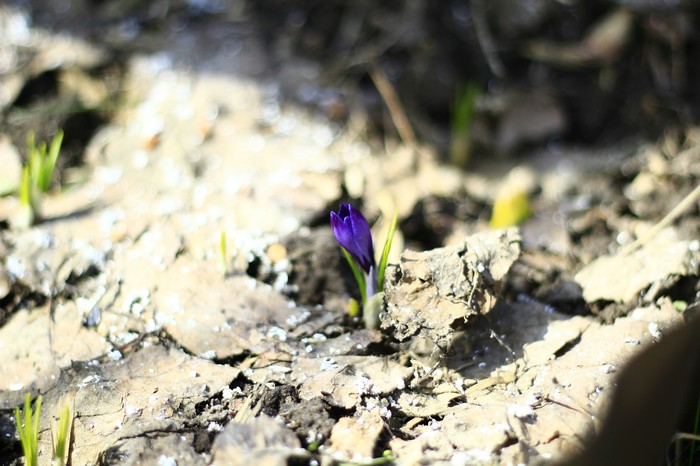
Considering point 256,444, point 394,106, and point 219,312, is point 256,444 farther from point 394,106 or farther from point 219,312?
point 394,106

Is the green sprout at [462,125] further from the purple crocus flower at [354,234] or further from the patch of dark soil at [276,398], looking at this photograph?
the patch of dark soil at [276,398]

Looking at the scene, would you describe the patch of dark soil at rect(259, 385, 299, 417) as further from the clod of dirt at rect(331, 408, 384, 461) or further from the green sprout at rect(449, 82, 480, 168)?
the green sprout at rect(449, 82, 480, 168)

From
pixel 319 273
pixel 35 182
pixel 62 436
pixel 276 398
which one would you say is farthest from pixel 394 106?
pixel 62 436

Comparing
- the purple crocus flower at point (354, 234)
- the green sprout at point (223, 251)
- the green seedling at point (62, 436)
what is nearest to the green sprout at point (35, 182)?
the green sprout at point (223, 251)

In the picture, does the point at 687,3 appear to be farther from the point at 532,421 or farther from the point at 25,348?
the point at 25,348

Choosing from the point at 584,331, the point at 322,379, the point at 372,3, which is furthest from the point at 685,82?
the point at 322,379

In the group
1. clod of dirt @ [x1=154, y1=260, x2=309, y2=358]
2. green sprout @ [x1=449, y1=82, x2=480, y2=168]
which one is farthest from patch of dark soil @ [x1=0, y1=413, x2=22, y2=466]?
green sprout @ [x1=449, y1=82, x2=480, y2=168]
